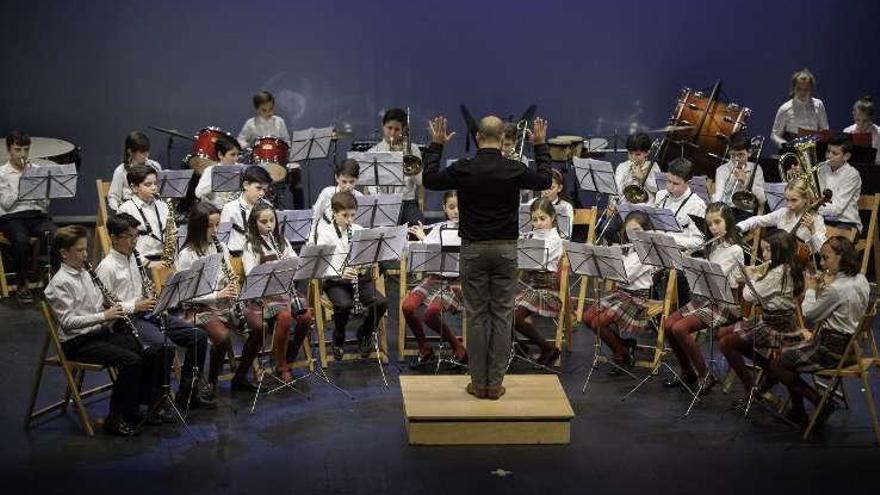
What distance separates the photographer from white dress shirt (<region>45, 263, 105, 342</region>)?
6.86 m

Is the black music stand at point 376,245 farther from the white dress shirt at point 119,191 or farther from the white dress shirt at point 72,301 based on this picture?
the white dress shirt at point 119,191

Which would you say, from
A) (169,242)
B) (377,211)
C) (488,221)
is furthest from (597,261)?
(169,242)

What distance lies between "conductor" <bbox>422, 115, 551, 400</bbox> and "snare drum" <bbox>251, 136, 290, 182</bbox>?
4.63 m

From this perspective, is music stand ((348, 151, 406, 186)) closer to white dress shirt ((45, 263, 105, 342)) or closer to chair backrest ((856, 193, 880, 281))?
white dress shirt ((45, 263, 105, 342))

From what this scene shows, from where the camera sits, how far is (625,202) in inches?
404

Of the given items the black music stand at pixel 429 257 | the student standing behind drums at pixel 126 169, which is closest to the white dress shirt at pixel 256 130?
the student standing behind drums at pixel 126 169

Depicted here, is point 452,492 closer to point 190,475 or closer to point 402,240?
point 190,475

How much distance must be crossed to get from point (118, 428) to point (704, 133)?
6828mm

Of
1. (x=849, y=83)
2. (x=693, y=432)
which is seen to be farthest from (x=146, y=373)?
(x=849, y=83)

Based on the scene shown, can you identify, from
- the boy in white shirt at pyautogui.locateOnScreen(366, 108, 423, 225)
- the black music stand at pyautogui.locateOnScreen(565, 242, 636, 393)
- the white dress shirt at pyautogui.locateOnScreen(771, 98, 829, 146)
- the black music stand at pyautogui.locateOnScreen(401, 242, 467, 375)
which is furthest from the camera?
the white dress shirt at pyautogui.locateOnScreen(771, 98, 829, 146)

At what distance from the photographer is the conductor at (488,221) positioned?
22.1 ft

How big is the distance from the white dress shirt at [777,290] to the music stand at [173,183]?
492 centimetres

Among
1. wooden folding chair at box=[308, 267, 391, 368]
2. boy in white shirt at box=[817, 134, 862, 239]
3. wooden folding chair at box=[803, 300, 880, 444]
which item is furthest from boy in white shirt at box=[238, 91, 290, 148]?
wooden folding chair at box=[803, 300, 880, 444]

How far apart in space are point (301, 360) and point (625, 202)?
10.6 feet
